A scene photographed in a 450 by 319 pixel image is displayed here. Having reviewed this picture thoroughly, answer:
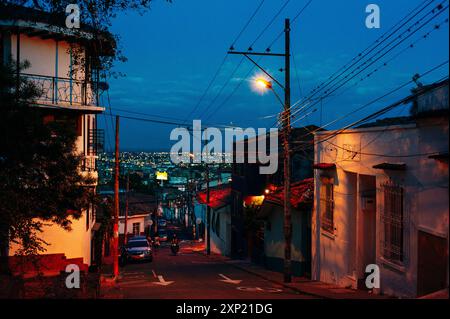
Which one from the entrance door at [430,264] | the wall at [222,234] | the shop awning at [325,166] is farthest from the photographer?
the wall at [222,234]

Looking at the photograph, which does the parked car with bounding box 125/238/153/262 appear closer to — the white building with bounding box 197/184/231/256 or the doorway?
the white building with bounding box 197/184/231/256

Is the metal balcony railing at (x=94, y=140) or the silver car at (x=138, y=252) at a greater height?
the metal balcony railing at (x=94, y=140)

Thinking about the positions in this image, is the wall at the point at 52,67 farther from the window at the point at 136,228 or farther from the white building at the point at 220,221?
the window at the point at 136,228

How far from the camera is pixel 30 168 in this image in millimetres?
13008

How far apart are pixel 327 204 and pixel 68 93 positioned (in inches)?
444

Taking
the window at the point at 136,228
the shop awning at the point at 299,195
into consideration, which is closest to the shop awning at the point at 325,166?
the shop awning at the point at 299,195

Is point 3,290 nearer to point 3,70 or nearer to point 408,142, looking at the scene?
point 3,70

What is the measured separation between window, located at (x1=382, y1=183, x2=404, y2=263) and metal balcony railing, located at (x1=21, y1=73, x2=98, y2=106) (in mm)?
12218

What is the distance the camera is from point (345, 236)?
1895 cm

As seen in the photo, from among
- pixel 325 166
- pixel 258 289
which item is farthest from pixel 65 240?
pixel 325 166

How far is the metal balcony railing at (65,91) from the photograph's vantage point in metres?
21.3

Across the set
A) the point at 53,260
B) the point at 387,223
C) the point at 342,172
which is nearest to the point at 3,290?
the point at 53,260

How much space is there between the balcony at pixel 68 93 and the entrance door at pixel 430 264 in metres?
13.5

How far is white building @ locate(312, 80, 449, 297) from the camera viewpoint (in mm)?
12000
